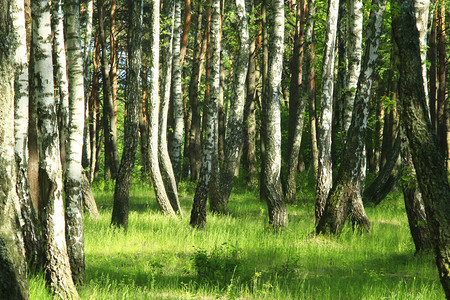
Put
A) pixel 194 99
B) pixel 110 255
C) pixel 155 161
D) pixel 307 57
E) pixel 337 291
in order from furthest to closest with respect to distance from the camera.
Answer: pixel 194 99 → pixel 307 57 → pixel 155 161 → pixel 110 255 → pixel 337 291

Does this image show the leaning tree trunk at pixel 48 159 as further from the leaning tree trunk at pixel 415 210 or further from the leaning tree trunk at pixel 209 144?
the leaning tree trunk at pixel 415 210

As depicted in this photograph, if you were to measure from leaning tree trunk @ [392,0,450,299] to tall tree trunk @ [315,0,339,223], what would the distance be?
6618mm

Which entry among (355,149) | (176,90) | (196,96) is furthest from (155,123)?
(196,96)

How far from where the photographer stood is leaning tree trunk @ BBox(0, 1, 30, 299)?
376 centimetres

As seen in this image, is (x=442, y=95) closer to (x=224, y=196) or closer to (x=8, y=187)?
(x=224, y=196)

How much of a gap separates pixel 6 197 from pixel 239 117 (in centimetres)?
909

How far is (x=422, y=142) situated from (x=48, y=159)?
4134 mm

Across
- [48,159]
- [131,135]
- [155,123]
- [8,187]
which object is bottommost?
[8,187]

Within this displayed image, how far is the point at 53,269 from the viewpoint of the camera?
5.29 meters

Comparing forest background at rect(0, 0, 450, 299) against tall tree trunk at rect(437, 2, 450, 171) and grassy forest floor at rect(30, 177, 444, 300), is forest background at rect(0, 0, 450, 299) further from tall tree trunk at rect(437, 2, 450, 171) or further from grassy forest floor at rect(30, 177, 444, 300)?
tall tree trunk at rect(437, 2, 450, 171)

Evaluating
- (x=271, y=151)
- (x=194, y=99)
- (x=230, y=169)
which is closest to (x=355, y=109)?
(x=271, y=151)

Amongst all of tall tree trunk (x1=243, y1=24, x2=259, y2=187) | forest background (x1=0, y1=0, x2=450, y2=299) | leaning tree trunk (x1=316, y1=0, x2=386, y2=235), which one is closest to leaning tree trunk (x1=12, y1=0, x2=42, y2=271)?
forest background (x1=0, y1=0, x2=450, y2=299)

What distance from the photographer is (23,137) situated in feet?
18.3

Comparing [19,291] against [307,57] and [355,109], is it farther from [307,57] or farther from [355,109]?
[307,57]
